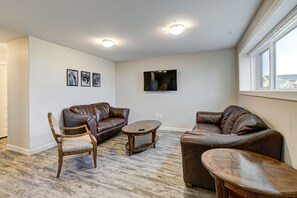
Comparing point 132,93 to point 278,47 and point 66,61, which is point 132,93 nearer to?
point 66,61

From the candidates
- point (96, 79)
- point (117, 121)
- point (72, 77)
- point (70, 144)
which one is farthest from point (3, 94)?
point (70, 144)

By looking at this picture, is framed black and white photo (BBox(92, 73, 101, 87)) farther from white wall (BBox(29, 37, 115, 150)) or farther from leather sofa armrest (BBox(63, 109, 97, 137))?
leather sofa armrest (BBox(63, 109, 97, 137))

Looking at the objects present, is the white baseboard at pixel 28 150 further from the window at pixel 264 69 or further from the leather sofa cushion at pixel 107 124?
the window at pixel 264 69

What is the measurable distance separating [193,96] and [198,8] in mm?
2823

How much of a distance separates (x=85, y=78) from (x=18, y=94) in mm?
1588

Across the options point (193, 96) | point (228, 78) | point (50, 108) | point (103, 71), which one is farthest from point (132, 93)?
point (228, 78)

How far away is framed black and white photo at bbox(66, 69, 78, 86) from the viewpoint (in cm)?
382

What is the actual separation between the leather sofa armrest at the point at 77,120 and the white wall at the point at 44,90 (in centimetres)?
24

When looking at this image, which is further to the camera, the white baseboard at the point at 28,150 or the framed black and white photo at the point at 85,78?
the framed black and white photo at the point at 85,78

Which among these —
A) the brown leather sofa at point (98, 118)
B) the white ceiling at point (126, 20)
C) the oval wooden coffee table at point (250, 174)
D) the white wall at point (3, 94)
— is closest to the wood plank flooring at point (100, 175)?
the brown leather sofa at point (98, 118)

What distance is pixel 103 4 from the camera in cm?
197

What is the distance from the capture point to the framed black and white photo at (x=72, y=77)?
12.5 ft

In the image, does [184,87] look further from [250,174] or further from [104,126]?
[250,174]

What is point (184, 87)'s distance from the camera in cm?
464
